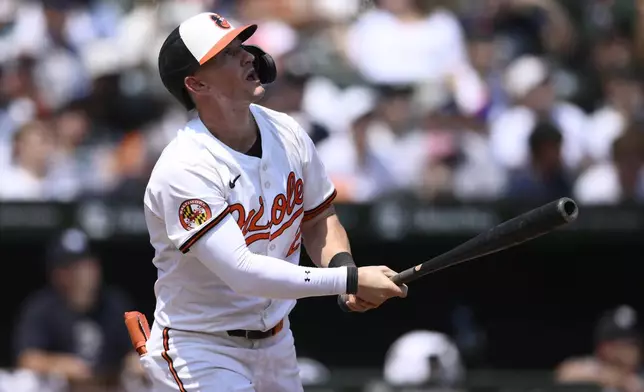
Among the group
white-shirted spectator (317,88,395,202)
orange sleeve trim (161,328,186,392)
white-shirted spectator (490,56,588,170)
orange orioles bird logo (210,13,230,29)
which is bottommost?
orange sleeve trim (161,328,186,392)

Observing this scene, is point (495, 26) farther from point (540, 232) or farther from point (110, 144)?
point (540, 232)

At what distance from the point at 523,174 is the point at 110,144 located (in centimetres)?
271

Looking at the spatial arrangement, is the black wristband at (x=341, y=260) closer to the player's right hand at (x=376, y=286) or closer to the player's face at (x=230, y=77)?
the player's right hand at (x=376, y=286)

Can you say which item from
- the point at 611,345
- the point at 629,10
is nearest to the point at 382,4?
the point at 629,10

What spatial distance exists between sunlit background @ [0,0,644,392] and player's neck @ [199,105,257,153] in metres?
2.87

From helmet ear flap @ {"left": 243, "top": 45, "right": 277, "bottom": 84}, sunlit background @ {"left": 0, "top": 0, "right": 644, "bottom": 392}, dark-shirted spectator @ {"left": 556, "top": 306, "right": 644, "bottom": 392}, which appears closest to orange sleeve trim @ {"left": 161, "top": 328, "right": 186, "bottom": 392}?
helmet ear flap @ {"left": 243, "top": 45, "right": 277, "bottom": 84}

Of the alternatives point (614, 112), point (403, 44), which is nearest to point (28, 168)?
point (403, 44)

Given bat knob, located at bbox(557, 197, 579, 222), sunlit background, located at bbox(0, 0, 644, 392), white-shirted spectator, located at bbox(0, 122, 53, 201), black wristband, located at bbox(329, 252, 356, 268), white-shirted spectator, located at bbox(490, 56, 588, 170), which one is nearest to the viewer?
bat knob, located at bbox(557, 197, 579, 222)

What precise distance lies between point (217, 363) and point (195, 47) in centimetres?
101

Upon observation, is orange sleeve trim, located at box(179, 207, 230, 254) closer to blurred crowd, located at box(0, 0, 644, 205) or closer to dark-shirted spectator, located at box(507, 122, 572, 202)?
blurred crowd, located at box(0, 0, 644, 205)

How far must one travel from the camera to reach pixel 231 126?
4.02 m

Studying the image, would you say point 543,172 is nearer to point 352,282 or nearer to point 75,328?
point 75,328

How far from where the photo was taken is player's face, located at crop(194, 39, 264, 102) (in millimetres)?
3967

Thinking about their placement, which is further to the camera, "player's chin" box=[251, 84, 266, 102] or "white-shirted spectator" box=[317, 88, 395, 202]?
"white-shirted spectator" box=[317, 88, 395, 202]
